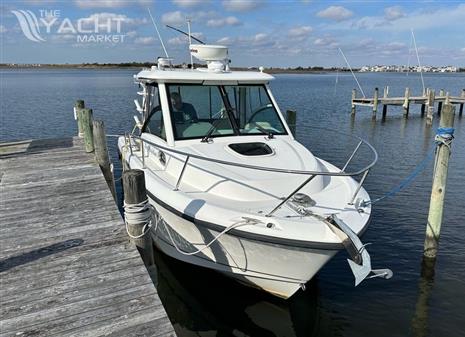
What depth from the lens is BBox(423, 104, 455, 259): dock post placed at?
6.28m

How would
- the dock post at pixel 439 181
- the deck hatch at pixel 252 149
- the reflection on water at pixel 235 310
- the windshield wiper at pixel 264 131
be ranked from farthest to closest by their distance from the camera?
the windshield wiper at pixel 264 131 → the dock post at pixel 439 181 → the deck hatch at pixel 252 149 → the reflection on water at pixel 235 310

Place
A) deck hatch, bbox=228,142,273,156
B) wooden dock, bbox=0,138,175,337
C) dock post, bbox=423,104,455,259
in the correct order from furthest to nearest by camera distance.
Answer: dock post, bbox=423,104,455,259
deck hatch, bbox=228,142,273,156
wooden dock, bbox=0,138,175,337

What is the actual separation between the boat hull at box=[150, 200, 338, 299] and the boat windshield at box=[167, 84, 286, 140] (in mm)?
1552

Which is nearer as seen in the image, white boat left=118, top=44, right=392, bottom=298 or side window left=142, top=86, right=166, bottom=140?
white boat left=118, top=44, right=392, bottom=298

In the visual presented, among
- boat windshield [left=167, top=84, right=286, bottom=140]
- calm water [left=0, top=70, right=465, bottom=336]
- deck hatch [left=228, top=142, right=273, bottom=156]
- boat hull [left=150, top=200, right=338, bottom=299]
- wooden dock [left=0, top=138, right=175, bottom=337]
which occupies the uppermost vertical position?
boat windshield [left=167, top=84, right=286, bottom=140]

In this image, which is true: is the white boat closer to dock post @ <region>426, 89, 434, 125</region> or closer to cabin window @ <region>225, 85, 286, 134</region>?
cabin window @ <region>225, 85, 286, 134</region>

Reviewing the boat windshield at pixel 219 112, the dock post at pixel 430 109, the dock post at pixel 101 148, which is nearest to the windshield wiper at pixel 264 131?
the boat windshield at pixel 219 112

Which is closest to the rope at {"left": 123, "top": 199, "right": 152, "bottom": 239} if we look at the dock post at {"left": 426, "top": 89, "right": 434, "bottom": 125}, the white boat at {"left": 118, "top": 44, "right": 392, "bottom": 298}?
the white boat at {"left": 118, "top": 44, "right": 392, "bottom": 298}

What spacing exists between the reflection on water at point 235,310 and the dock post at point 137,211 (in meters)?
1.14

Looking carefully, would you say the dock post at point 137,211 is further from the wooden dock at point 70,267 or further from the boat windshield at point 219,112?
the boat windshield at point 219,112

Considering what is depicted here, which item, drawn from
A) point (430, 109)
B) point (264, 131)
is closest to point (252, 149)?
point (264, 131)

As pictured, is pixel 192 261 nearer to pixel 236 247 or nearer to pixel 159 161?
pixel 236 247

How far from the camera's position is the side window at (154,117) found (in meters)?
6.69

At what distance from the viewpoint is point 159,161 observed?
21.2 feet
